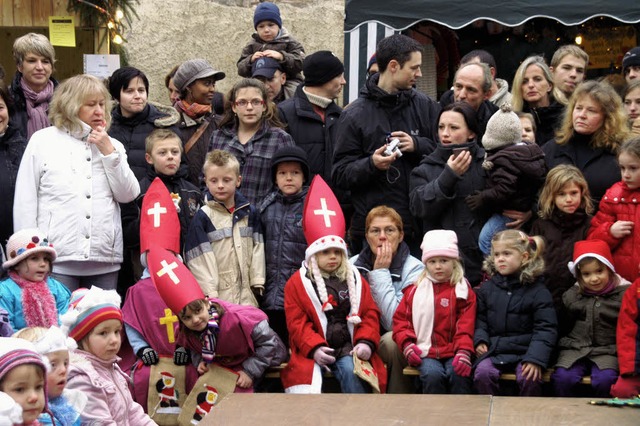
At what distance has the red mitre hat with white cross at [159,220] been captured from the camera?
6.65m

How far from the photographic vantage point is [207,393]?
6441 millimetres

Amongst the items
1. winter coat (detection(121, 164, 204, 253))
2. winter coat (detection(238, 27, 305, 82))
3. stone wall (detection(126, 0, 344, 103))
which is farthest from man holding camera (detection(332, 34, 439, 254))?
stone wall (detection(126, 0, 344, 103))

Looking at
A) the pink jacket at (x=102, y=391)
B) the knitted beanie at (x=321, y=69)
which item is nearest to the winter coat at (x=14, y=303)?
the pink jacket at (x=102, y=391)

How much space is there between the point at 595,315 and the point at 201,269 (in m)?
2.25

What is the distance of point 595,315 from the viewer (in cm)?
629

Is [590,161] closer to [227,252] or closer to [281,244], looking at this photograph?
[281,244]

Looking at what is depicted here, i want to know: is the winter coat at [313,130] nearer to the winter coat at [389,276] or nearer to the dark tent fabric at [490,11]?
the winter coat at [389,276]

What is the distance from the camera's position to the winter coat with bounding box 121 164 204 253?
712 cm

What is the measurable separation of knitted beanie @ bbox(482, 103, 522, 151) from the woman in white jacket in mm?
2084

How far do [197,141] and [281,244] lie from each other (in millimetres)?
1154

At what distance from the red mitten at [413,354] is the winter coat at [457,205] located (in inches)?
25.0

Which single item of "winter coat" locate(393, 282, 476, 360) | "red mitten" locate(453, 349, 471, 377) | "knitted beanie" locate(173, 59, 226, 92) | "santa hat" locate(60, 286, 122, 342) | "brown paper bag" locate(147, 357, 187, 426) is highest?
"knitted beanie" locate(173, 59, 226, 92)

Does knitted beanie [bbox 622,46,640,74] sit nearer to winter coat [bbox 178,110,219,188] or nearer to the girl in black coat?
the girl in black coat

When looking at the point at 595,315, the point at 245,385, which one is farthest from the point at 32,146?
the point at 595,315
